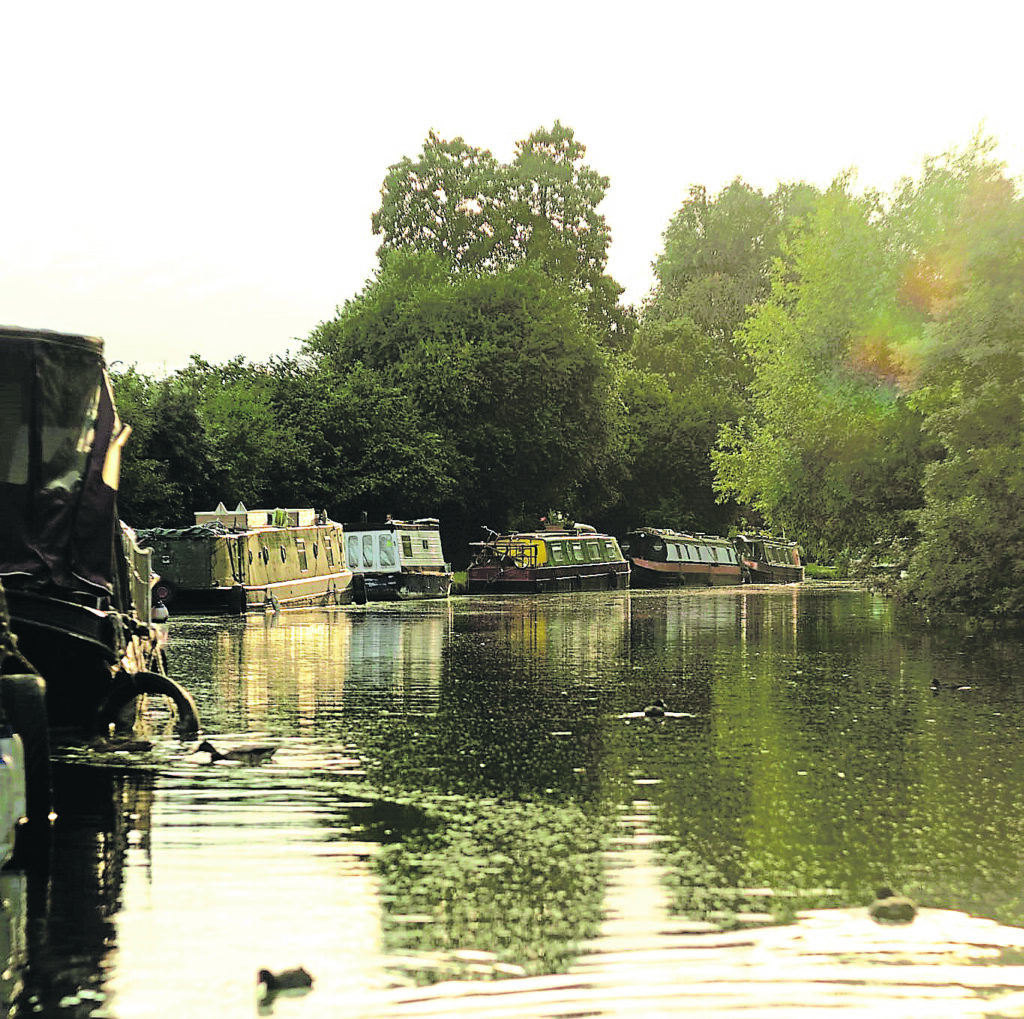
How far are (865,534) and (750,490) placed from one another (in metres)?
5.38

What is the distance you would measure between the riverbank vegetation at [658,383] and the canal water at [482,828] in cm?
1382

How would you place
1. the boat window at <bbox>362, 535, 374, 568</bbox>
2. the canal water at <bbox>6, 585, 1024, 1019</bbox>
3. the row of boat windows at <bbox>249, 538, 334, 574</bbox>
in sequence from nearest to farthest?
the canal water at <bbox>6, 585, 1024, 1019</bbox> → the row of boat windows at <bbox>249, 538, 334, 574</bbox> → the boat window at <bbox>362, 535, 374, 568</bbox>

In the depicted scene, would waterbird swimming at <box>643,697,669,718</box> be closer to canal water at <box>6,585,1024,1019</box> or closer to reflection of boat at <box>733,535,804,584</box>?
canal water at <box>6,585,1024,1019</box>

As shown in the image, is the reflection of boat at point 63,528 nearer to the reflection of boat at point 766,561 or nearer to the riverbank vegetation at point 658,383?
the riverbank vegetation at point 658,383

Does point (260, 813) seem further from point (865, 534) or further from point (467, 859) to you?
point (865, 534)

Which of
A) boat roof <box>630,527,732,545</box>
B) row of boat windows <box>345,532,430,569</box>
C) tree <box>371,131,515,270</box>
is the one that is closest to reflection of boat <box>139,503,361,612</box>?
row of boat windows <box>345,532,430,569</box>

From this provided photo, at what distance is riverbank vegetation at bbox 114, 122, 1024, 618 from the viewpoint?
34188 mm

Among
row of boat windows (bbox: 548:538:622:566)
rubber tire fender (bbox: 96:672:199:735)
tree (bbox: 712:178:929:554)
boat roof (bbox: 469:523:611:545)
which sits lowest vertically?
rubber tire fender (bbox: 96:672:199:735)

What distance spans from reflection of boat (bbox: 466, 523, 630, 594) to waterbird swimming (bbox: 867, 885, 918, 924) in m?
50.8

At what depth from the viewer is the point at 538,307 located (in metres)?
68.3

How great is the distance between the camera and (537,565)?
59.3 metres


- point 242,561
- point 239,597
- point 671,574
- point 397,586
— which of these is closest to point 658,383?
point 671,574

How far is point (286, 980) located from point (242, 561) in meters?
34.4

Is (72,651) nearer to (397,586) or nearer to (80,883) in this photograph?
(80,883)
